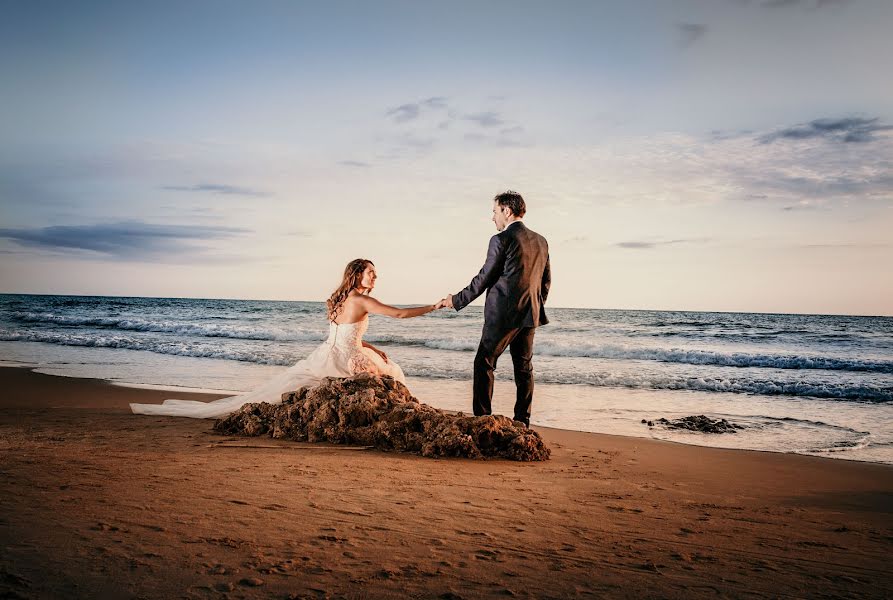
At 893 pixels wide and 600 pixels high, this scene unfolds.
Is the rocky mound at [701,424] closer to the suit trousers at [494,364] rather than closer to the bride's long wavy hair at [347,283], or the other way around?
the suit trousers at [494,364]

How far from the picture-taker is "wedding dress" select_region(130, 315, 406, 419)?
6.75 meters

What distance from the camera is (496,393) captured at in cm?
1070

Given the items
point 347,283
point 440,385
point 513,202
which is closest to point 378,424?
point 347,283

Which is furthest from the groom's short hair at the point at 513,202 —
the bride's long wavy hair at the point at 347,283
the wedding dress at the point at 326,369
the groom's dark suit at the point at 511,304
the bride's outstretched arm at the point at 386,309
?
the wedding dress at the point at 326,369

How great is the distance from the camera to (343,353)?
269 inches

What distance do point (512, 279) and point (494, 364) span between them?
870mm

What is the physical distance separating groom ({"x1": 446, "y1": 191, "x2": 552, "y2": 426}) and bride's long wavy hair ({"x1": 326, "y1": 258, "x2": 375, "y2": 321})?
43.2 inches

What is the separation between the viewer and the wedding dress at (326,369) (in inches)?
266

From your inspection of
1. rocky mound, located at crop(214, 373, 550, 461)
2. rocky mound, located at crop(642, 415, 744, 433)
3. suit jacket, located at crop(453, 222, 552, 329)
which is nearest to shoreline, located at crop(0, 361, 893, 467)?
rocky mound, located at crop(642, 415, 744, 433)

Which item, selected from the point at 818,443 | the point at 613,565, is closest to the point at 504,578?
the point at 613,565

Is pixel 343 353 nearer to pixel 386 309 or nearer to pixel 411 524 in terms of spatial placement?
pixel 386 309

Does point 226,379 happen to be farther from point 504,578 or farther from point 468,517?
point 504,578

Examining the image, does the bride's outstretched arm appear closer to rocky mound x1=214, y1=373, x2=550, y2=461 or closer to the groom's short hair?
rocky mound x1=214, y1=373, x2=550, y2=461

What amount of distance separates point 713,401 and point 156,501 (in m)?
9.47
